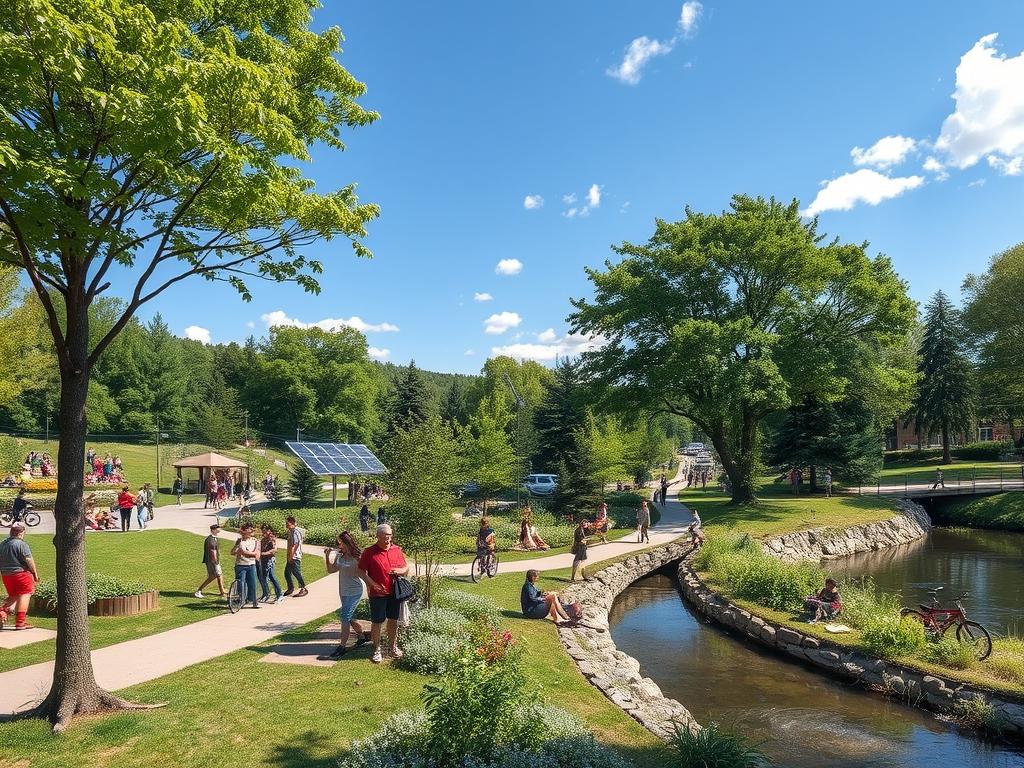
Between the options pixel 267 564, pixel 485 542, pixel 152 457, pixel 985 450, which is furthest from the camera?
pixel 985 450

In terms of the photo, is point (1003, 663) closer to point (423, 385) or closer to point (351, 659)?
point (351, 659)

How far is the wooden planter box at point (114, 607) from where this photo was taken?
11.4m

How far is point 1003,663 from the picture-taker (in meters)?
10.7

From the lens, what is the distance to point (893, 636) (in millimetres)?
11820

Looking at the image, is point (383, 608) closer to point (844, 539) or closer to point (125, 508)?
point (125, 508)

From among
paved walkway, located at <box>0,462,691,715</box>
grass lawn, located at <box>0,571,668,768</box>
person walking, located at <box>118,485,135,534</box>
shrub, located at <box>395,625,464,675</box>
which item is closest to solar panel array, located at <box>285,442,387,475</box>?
person walking, located at <box>118,485,135,534</box>

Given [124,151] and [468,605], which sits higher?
[124,151]

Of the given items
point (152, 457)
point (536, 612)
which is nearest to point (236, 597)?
point (536, 612)

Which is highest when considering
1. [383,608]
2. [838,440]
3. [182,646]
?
[838,440]

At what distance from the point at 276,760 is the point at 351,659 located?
10.5 ft

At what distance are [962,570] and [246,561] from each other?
23.6 m

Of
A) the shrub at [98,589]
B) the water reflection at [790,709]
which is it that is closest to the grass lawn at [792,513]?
the water reflection at [790,709]

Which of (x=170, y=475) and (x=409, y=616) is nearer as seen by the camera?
(x=409, y=616)

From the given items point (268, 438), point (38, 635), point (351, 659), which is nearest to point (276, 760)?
point (351, 659)
